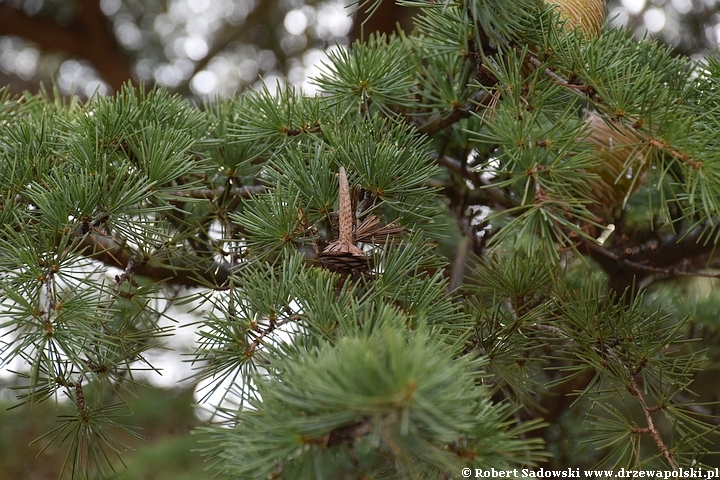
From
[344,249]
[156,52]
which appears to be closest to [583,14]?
[344,249]

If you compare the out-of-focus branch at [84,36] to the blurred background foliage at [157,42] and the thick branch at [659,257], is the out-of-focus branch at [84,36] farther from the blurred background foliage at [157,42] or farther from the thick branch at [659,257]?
the thick branch at [659,257]

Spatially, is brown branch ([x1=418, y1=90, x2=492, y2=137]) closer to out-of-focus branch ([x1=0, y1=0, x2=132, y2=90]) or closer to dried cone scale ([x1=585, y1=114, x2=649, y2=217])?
dried cone scale ([x1=585, y1=114, x2=649, y2=217])

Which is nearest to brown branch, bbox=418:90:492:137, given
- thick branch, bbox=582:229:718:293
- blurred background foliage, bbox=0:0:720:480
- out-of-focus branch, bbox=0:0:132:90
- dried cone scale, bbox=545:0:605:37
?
dried cone scale, bbox=545:0:605:37

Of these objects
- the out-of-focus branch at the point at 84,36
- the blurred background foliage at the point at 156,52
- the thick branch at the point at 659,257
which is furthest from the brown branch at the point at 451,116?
the out-of-focus branch at the point at 84,36

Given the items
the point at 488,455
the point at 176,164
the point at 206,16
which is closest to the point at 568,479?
the point at 488,455

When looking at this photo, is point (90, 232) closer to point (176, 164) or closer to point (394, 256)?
point (176, 164)

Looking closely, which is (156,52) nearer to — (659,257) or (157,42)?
(157,42)

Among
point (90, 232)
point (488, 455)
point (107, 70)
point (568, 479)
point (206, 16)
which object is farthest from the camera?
point (206, 16)
